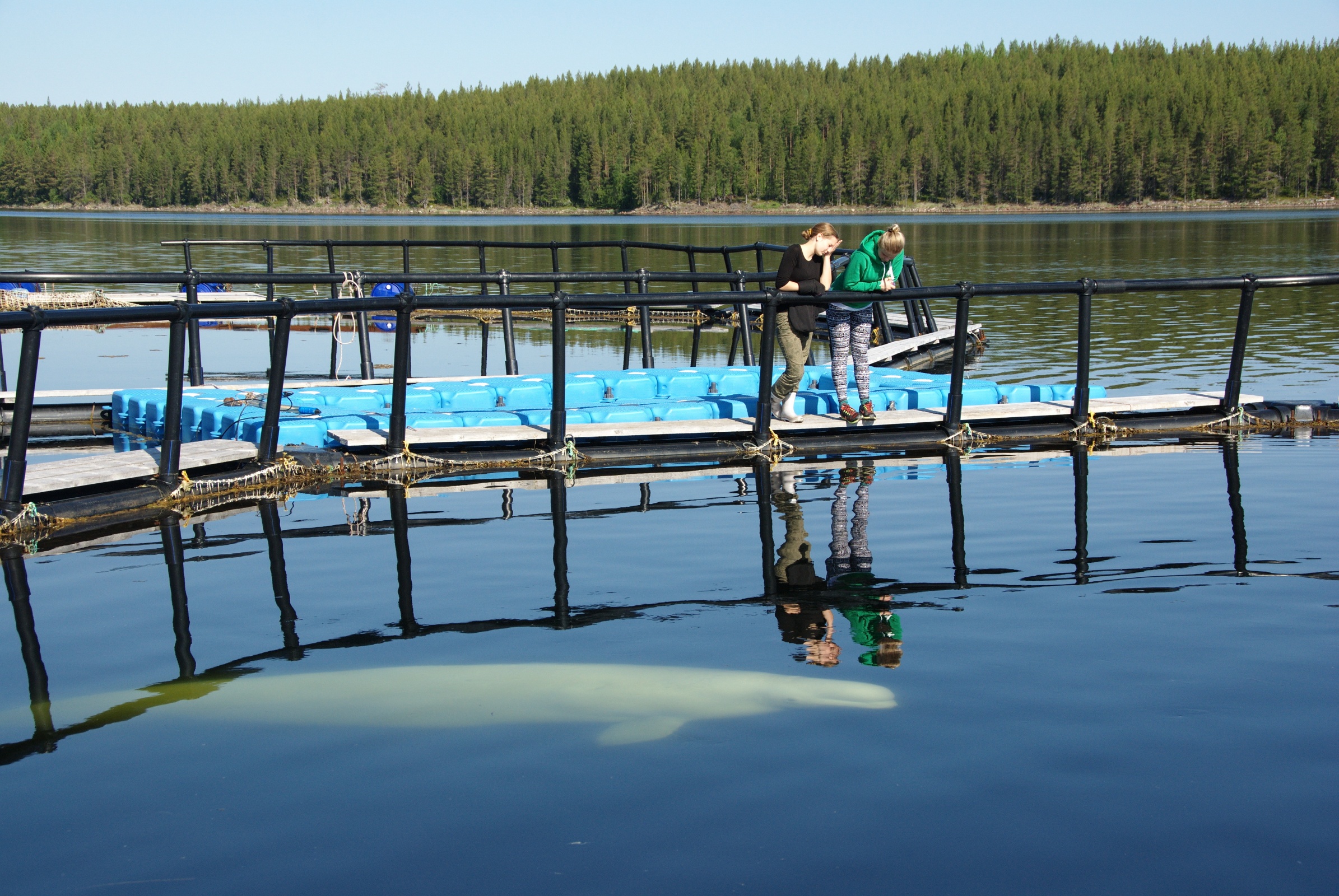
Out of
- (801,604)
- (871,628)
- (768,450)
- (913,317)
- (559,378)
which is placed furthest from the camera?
(913,317)

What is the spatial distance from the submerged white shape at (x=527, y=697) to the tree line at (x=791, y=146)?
15380 centimetres

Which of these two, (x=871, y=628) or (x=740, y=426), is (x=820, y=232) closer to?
(x=740, y=426)

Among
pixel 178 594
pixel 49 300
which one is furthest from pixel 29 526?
pixel 49 300

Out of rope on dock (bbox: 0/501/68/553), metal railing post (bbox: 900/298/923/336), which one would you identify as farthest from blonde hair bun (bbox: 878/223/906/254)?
metal railing post (bbox: 900/298/923/336)

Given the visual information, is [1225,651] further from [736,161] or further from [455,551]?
[736,161]

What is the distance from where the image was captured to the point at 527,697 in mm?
4773

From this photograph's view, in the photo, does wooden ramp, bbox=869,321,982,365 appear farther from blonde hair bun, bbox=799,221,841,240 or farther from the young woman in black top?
blonde hair bun, bbox=799,221,841,240

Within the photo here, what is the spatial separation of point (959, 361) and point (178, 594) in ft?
22.3

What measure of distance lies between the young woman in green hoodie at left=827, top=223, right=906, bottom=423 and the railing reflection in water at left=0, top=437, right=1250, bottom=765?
1874mm

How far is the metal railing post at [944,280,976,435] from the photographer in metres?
9.95

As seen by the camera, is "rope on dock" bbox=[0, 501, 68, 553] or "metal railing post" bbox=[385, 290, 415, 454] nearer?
"rope on dock" bbox=[0, 501, 68, 553]

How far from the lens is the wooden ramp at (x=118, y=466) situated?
25.7ft

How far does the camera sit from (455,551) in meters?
7.15

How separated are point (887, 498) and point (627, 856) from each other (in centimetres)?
523
